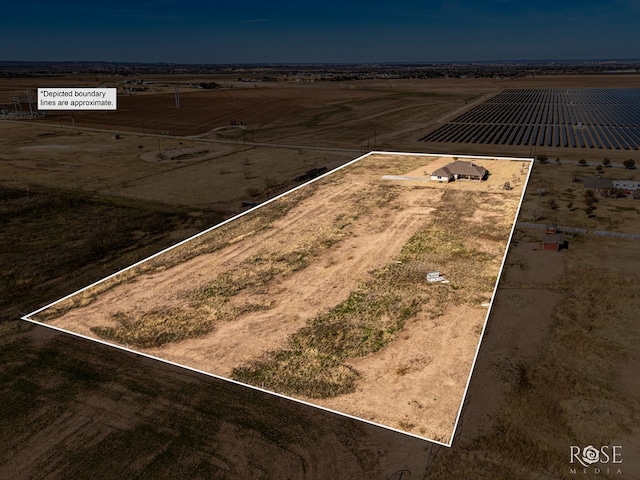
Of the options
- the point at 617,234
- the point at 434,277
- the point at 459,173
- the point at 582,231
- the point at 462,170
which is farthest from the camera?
the point at 462,170

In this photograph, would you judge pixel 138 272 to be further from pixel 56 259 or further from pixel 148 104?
pixel 148 104

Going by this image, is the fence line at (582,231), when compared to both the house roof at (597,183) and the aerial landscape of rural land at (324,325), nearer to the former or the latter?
the aerial landscape of rural land at (324,325)

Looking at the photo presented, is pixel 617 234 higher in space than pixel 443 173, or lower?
lower

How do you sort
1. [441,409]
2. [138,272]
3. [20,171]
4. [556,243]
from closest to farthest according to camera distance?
[441,409] < [138,272] < [556,243] < [20,171]

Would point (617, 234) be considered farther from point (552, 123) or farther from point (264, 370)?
point (552, 123)

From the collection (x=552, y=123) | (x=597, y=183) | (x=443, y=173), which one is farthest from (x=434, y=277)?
(x=552, y=123)

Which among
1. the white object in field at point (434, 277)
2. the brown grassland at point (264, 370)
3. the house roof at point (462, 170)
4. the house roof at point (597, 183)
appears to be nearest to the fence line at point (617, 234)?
the brown grassland at point (264, 370)

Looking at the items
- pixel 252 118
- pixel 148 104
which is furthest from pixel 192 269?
pixel 148 104

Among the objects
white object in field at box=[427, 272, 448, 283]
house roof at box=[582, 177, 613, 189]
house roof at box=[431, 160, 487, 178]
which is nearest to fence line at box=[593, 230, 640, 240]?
house roof at box=[582, 177, 613, 189]
